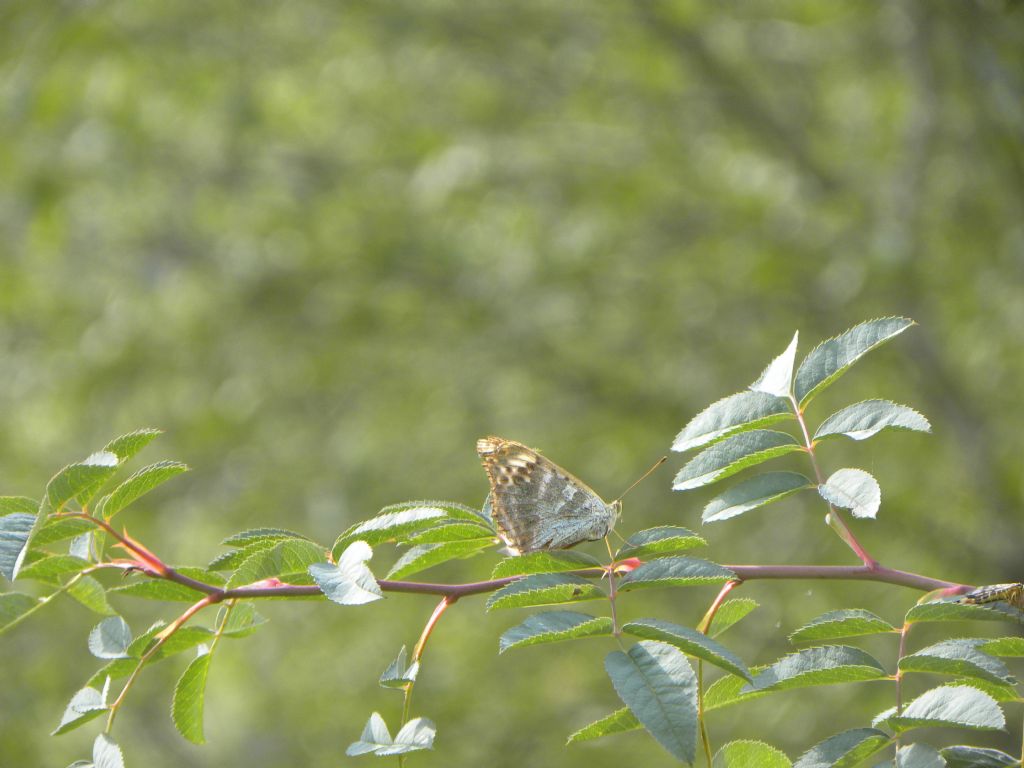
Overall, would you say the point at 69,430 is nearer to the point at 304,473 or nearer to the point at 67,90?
the point at 304,473

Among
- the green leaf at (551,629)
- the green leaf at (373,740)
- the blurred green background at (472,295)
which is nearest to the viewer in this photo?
the green leaf at (551,629)

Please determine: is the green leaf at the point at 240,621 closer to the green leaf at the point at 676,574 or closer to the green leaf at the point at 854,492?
the green leaf at the point at 676,574

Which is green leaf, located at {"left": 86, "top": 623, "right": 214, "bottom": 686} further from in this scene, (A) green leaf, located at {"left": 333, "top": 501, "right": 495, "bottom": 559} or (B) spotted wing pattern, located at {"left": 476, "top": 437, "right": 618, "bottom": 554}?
(B) spotted wing pattern, located at {"left": 476, "top": 437, "right": 618, "bottom": 554}

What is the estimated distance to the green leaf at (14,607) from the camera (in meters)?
1.53

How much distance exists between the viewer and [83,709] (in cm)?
150

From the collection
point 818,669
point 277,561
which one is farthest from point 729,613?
point 277,561

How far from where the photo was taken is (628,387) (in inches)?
254

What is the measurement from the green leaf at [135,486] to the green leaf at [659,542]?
615mm

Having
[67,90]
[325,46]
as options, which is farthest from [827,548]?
[67,90]

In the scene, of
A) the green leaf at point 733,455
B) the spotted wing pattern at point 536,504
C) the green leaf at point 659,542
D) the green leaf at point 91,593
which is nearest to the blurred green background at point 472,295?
the spotted wing pattern at point 536,504

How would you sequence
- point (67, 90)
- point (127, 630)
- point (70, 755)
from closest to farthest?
point (127, 630) → point (67, 90) → point (70, 755)

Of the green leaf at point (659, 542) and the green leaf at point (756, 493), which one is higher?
the green leaf at point (756, 493)

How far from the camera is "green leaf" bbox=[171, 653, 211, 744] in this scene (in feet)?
5.16

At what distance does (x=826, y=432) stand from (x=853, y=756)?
0.48m
